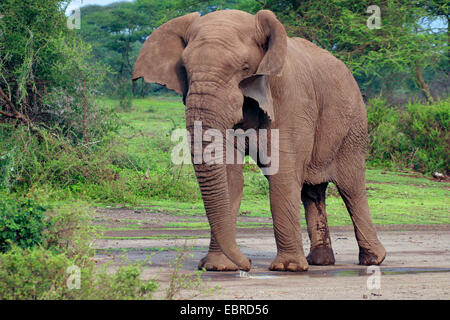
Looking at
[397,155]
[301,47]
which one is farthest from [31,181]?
[397,155]

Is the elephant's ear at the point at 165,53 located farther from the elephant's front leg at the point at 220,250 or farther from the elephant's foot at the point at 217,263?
the elephant's foot at the point at 217,263

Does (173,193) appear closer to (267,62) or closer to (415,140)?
(267,62)

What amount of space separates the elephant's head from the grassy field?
4.32 meters

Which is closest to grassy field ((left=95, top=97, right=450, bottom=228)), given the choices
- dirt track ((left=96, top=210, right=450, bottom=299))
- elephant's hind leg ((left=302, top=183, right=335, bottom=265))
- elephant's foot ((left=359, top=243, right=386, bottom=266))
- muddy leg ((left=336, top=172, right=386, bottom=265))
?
dirt track ((left=96, top=210, right=450, bottom=299))

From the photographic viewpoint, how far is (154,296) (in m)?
5.49

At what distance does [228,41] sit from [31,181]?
6635 millimetres

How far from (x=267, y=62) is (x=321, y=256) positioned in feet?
8.69

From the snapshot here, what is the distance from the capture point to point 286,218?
23.5 ft

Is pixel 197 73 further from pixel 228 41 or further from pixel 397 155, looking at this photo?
pixel 397 155

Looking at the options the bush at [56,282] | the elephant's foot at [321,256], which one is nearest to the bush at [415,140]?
the elephant's foot at [321,256]

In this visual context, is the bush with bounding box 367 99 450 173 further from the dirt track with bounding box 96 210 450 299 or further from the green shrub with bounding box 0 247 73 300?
the green shrub with bounding box 0 247 73 300

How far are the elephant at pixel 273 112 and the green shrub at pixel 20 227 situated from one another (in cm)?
141

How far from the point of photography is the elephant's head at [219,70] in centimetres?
621
